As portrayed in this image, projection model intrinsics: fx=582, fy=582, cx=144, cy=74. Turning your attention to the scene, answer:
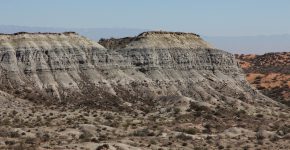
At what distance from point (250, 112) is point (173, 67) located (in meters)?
17.9

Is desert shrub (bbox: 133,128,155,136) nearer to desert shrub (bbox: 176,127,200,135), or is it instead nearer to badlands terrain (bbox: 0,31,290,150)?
badlands terrain (bbox: 0,31,290,150)

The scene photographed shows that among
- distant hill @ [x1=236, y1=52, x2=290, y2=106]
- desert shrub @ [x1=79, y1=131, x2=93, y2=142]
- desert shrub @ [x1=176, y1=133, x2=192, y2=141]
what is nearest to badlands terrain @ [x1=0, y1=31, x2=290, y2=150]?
desert shrub @ [x1=79, y1=131, x2=93, y2=142]

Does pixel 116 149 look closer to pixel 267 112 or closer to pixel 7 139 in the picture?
pixel 7 139

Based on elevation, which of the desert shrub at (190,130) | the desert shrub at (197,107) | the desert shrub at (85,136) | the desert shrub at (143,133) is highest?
the desert shrub at (85,136)

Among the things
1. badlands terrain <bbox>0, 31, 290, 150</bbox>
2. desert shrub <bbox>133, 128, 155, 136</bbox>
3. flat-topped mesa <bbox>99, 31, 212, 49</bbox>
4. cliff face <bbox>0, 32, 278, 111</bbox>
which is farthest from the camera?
flat-topped mesa <bbox>99, 31, 212, 49</bbox>

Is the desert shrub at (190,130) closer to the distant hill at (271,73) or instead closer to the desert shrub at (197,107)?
the desert shrub at (197,107)

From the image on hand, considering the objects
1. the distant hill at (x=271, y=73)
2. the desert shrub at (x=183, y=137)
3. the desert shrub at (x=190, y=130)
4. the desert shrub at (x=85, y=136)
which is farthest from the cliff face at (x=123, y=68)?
the desert shrub at (x=183, y=137)

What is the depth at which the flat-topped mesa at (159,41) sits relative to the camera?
304 ft

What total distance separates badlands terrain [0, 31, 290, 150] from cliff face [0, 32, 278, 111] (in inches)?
5.8

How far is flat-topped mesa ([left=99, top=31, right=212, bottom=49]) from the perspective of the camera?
304 feet

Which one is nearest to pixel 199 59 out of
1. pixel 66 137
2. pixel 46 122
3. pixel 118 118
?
pixel 118 118

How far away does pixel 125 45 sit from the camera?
305 feet

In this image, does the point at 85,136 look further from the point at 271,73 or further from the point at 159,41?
the point at 271,73

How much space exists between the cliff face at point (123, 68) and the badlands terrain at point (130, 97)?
148 mm
